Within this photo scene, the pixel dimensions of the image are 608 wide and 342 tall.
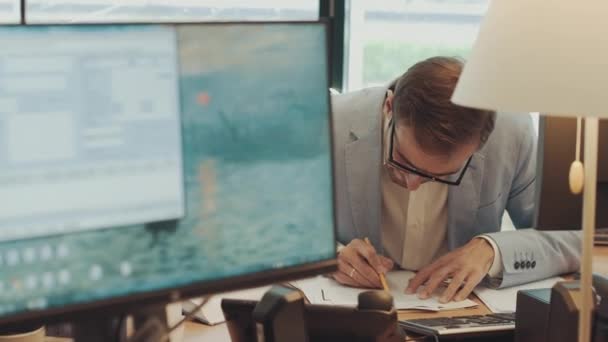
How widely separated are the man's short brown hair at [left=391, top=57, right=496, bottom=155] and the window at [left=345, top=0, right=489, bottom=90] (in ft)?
4.78

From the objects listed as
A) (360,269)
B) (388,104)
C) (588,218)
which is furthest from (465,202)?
(588,218)

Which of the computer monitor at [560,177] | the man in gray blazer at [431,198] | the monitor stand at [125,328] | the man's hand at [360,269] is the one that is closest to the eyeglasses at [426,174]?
the man in gray blazer at [431,198]

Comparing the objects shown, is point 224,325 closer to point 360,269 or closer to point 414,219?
point 360,269

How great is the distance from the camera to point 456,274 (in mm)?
1692

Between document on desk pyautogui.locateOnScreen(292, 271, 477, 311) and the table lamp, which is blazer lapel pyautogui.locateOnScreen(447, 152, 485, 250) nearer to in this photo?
document on desk pyautogui.locateOnScreen(292, 271, 477, 311)

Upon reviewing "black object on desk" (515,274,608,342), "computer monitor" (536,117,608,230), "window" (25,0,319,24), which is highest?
"window" (25,0,319,24)

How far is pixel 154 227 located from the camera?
3.01ft

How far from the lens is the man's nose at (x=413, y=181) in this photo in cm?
184

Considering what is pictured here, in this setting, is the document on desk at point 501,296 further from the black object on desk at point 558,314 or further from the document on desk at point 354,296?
the black object on desk at point 558,314

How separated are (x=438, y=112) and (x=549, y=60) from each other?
64 cm

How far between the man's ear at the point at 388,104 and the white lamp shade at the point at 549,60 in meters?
0.82

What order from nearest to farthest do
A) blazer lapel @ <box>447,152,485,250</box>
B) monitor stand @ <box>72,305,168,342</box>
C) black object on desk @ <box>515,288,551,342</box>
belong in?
monitor stand @ <box>72,305,168,342</box>, black object on desk @ <box>515,288,551,342</box>, blazer lapel @ <box>447,152,485,250</box>

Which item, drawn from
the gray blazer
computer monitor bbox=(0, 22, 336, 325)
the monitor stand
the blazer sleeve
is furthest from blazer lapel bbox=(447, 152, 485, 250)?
the monitor stand

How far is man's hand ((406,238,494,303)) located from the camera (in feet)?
5.44
